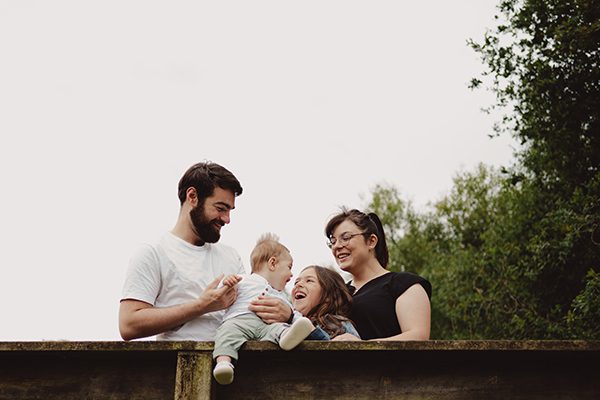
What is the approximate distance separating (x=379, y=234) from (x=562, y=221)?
7.17 meters

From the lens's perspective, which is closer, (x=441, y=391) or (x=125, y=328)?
(x=441, y=391)

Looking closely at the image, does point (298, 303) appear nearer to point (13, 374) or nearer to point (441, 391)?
point (441, 391)

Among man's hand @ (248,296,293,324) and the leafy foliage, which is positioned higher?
the leafy foliage

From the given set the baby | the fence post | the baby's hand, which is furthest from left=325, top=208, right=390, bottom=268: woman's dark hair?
the fence post

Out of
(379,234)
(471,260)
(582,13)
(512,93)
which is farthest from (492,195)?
(379,234)

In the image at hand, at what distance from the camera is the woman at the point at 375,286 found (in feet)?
13.3

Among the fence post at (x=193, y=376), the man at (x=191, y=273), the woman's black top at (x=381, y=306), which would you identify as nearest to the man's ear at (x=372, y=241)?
the woman's black top at (x=381, y=306)

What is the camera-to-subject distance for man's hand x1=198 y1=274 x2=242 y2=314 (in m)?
3.60

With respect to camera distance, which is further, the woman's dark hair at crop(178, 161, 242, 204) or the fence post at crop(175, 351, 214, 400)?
the woman's dark hair at crop(178, 161, 242, 204)

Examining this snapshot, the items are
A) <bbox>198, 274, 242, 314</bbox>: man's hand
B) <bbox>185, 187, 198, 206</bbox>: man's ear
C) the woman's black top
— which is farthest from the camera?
<bbox>185, 187, 198, 206</bbox>: man's ear

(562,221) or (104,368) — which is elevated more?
(562,221)

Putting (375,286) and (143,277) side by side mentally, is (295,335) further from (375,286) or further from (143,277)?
(375,286)

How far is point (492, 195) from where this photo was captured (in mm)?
29766

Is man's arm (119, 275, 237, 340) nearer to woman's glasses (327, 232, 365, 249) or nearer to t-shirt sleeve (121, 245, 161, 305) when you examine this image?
t-shirt sleeve (121, 245, 161, 305)
